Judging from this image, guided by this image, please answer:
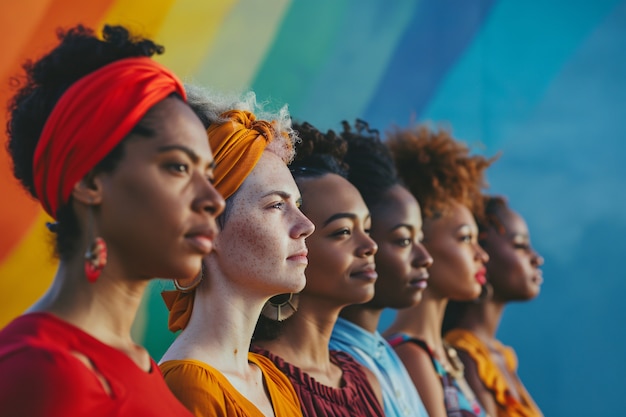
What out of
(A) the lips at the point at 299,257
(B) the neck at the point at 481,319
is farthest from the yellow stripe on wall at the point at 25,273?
(B) the neck at the point at 481,319

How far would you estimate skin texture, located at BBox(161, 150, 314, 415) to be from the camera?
215 cm

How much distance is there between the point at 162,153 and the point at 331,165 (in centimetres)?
129

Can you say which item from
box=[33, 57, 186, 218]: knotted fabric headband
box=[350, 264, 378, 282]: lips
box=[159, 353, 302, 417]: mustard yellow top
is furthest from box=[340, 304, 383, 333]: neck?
box=[33, 57, 186, 218]: knotted fabric headband

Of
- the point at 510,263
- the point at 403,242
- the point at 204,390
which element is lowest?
the point at 204,390

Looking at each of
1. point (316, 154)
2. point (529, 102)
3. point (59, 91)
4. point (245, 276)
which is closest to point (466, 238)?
point (316, 154)

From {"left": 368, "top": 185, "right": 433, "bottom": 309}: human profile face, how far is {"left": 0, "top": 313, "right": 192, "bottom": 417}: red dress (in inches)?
63.2

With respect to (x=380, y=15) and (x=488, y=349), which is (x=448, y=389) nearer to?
(x=488, y=349)

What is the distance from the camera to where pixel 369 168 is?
325cm

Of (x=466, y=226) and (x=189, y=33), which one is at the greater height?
(x=189, y=33)

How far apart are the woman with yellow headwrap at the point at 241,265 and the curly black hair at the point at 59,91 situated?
1.82 ft

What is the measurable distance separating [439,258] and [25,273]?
1.47 meters

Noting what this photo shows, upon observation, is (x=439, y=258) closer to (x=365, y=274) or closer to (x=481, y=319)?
(x=481, y=319)

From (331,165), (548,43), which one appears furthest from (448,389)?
(548,43)

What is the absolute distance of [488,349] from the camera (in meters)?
4.16
